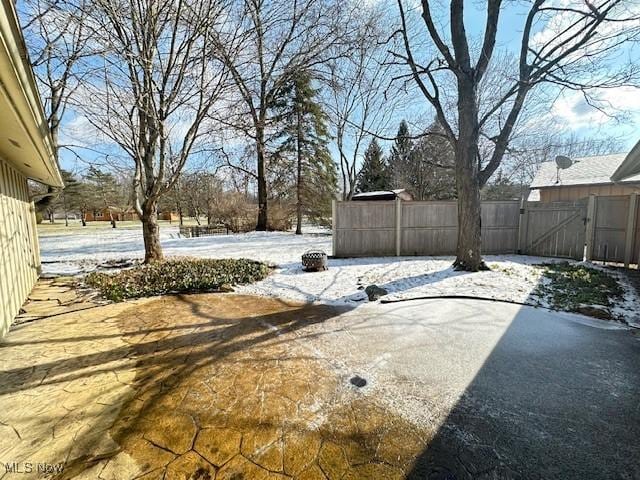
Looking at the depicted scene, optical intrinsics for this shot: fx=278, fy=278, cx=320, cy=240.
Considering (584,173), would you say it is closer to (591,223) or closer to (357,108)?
(591,223)

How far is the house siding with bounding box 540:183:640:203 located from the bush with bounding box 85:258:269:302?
46.0 feet

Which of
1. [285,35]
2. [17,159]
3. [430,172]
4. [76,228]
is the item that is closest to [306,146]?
[285,35]

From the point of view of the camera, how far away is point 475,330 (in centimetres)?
358

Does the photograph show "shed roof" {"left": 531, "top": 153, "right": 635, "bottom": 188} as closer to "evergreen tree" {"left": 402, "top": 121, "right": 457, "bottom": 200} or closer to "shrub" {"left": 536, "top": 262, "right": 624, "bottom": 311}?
"evergreen tree" {"left": 402, "top": 121, "right": 457, "bottom": 200}

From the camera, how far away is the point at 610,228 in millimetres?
7234

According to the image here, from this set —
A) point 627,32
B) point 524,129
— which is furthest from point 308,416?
point 524,129

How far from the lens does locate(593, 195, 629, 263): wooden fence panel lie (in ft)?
23.1

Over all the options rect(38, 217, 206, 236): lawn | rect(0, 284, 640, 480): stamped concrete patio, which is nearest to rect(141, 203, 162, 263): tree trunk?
rect(0, 284, 640, 480): stamped concrete patio

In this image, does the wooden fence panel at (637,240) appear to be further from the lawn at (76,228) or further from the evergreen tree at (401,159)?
the lawn at (76,228)

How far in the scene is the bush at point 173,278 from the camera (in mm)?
5219

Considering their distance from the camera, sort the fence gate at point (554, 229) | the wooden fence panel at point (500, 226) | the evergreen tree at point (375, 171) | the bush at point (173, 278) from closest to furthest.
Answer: the bush at point (173, 278), the fence gate at point (554, 229), the wooden fence panel at point (500, 226), the evergreen tree at point (375, 171)

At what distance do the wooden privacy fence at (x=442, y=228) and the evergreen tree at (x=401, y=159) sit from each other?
12.9 m

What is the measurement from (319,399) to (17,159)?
19.2 ft

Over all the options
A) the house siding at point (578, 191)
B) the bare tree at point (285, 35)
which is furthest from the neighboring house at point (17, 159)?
the house siding at point (578, 191)
